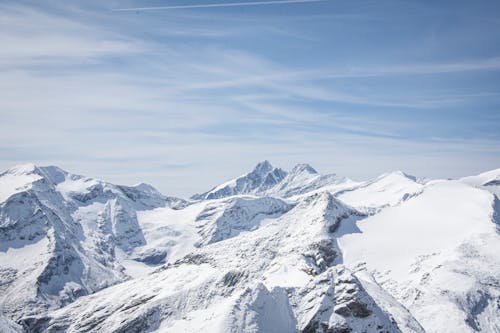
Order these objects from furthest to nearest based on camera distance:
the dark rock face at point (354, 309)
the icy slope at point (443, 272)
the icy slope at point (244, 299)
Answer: the icy slope at point (443, 272) < the icy slope at point (244, 299) < the dark rock face at point (354, 309)

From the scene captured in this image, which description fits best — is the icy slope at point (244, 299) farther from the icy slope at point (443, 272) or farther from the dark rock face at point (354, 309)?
the icy slope at point (443, 272)

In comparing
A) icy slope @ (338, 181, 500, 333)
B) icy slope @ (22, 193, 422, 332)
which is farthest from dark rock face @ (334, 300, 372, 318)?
icy slope @ (338, 181, 500, 333)

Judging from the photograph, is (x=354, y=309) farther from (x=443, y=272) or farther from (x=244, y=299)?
(x=443, y=272)

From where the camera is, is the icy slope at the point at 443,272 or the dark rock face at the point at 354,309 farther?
the icy slope at the point at 443,272

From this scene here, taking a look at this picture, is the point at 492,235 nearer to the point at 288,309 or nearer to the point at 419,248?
the point at 419,248

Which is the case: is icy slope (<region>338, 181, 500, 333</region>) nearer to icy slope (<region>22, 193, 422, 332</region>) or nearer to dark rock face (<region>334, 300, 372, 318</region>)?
icy slope (<region>22, 193, 422, 332</region>)

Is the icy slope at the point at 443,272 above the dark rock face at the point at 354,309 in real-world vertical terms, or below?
below

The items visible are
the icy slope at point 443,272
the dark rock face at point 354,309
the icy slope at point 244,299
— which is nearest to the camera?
the dark rock face at point 354,309

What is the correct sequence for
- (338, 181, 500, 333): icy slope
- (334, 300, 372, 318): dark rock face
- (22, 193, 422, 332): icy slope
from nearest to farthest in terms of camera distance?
(334, 300, 372, 318): dark rock face → (22, 193, 422, 332): icy slope → (338, 181, 500, 333): icy slope

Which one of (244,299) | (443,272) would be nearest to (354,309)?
(244,299)

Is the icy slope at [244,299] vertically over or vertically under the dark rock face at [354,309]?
under

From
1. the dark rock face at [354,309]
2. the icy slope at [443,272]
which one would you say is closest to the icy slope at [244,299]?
the dark rock face at [354,309]
